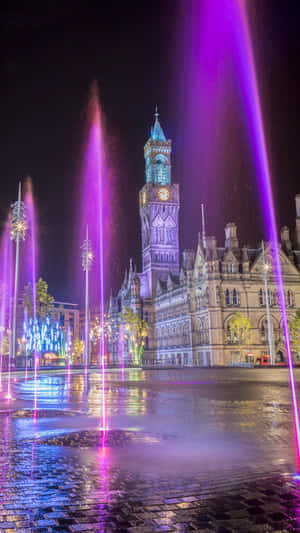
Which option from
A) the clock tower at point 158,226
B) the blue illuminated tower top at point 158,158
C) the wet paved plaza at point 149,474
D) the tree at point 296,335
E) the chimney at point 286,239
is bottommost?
the wet paved plaza at point 149,474

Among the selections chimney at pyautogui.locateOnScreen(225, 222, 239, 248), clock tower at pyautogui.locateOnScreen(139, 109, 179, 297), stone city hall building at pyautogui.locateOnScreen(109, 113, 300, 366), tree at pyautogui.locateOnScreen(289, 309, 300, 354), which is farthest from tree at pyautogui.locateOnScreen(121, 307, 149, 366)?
tree at pyautogui.locateOnScreen(289, 309, 300, 354)

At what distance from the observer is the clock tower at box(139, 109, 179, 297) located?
117 meters

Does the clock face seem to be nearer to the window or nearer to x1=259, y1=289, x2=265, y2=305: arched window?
the window

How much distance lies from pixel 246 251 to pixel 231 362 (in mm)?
19038

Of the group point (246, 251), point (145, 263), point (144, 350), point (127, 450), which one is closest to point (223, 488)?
point (127, 450)

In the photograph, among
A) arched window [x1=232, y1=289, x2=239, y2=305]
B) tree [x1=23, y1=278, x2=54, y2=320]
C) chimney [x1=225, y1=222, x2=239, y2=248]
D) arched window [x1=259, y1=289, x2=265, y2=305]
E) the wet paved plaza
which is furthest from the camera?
chimney [x1=225, y1=222, x2=239, y2=248]

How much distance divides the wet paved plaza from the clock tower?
4030 inches

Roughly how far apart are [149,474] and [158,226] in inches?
4469

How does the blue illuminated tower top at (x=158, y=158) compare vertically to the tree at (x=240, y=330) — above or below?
above

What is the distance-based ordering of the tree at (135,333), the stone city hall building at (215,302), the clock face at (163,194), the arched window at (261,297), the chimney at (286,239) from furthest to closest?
the clock face at (163,194) → the tree at (135,333) → the chimney at (286,239) → the arched window at (261,297) → the stone city hall building at (215,302)

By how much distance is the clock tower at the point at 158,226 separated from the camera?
117 metres

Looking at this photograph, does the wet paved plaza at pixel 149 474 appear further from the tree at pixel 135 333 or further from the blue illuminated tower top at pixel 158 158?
the blue illuminated tower top at pixel 158 158

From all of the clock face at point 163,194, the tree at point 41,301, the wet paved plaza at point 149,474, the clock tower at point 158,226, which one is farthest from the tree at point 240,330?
the wet paved plaza at point 149,474

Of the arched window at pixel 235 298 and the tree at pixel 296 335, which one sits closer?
the tree at pixel 296 335
